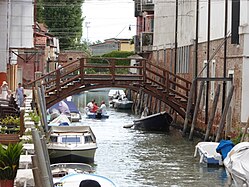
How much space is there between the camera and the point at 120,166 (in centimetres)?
2250

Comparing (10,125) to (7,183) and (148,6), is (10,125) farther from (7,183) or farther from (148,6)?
(148,6)

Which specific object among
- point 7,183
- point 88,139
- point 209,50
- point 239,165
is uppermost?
point 209,50

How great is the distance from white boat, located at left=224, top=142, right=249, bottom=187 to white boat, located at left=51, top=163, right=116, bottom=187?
278cm

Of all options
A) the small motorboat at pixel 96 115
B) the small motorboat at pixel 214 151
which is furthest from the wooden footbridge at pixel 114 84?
the small motorboat at pixel 96 115

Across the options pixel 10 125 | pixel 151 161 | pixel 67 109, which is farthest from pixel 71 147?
pixel 67 109

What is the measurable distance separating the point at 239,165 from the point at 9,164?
7.23 meters

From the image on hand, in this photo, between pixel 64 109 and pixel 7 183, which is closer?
pixel 7 183

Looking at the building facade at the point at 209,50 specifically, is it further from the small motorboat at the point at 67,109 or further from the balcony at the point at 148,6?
the balcony at the point at 148,6

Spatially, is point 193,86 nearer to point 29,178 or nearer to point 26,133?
point 26,133

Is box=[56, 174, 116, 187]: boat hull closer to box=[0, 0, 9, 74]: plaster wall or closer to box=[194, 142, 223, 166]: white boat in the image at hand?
box=[194, 142, 223, 166]: white boat

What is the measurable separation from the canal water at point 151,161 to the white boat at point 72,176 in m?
2.63

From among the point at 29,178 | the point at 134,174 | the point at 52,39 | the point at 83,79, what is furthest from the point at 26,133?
the point at 52,39

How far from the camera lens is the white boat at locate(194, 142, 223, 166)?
21266 millimetres

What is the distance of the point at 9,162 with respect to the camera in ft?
29.5
